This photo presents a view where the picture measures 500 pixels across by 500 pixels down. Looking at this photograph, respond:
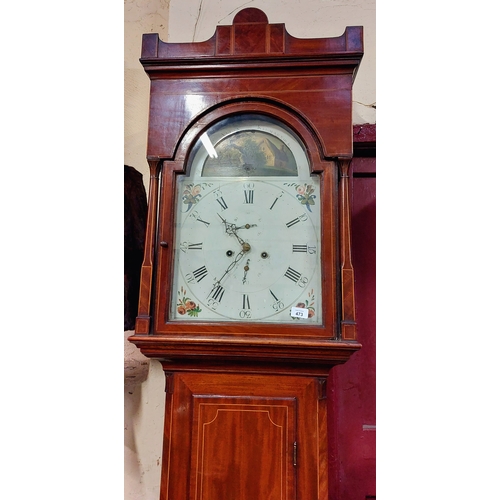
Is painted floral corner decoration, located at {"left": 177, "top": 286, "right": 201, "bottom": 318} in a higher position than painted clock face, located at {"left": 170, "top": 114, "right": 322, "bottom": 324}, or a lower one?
lower

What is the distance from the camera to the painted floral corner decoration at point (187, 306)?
3.03ft

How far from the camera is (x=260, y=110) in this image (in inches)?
37.8

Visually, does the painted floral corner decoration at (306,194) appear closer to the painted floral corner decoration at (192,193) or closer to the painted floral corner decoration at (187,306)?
the painted floral corner decoration at (192,193)

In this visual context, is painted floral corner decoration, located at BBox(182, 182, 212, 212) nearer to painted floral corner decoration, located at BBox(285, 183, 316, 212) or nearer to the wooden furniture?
the wooden furniture

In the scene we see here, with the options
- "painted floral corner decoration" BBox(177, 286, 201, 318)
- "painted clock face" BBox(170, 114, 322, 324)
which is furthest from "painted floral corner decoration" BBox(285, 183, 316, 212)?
"painted floral corner decoration" BBox(177, 286, 201, 318)

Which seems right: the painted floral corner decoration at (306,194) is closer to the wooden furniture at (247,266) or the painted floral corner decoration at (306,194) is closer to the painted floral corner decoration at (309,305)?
the wooden furniture at (247,266)

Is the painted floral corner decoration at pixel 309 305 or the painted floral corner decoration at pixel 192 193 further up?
the painted floral corner decoration at pixel 192 193

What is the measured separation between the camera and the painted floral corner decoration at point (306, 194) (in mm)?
937

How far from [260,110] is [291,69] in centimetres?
11

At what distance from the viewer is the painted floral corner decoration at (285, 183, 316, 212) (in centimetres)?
94

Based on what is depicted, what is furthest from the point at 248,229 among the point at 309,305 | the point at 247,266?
the point at 309,305

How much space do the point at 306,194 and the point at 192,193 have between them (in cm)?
25

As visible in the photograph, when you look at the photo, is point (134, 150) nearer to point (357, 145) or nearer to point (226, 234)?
point (226, 234)

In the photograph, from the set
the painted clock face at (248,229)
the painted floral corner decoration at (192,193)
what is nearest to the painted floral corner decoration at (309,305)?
the painted clock face at (248,229)
